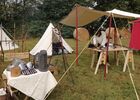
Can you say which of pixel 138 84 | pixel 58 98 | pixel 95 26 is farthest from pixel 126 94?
pixel 95 26

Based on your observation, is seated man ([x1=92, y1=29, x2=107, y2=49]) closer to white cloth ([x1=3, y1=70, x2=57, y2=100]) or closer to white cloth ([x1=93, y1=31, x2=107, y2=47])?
white cloth ([x1=93, y1=31, x2=107, y2=47])

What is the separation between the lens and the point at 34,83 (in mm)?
4770

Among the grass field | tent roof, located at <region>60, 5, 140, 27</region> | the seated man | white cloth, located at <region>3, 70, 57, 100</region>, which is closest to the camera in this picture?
white cloth, located at <region>3, 70, 57, 100</region>

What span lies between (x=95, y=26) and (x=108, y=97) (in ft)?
34.5

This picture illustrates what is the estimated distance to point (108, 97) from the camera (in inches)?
216

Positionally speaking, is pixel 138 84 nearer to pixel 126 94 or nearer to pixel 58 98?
pixel 126 94

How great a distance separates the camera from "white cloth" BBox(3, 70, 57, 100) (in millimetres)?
4629

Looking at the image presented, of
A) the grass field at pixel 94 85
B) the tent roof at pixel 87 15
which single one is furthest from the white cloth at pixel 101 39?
the grass field at pixel 94 85

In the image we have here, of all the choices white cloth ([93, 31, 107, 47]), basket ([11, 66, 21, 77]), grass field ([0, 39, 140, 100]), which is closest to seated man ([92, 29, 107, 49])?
white cloth ([93, 31, 107, 47])

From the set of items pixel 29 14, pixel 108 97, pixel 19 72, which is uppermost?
pixel 29 14

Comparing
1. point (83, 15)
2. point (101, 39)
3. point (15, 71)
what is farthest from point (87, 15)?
point (15, 71)

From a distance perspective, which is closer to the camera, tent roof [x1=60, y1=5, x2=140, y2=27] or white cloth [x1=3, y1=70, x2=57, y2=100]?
white cloth [x1=3, y1=70, x2=57, y2=100]

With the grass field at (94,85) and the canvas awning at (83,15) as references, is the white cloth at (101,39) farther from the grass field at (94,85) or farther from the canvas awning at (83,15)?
the grass field at (94,85)

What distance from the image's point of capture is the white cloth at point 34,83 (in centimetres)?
463
